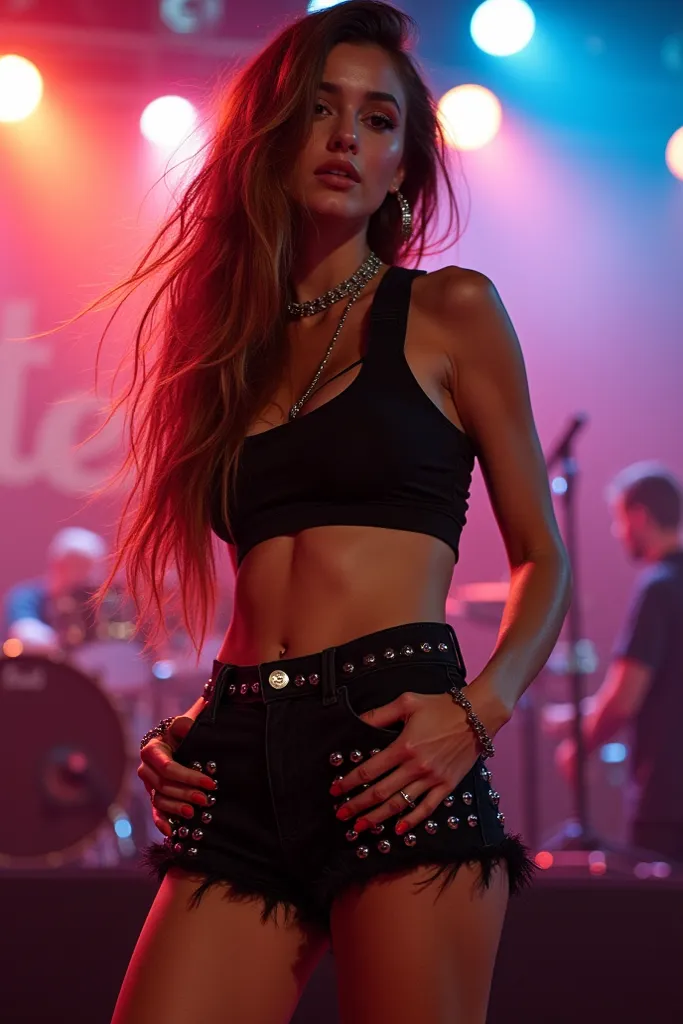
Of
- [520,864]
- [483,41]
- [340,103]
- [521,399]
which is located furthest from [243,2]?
[520,864]

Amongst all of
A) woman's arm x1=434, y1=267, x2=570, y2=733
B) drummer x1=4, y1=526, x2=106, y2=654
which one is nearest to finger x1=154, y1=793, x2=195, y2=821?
woman's arm x1=434, y1=267, x2=570, y2=733

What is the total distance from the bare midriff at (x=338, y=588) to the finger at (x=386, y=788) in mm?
177

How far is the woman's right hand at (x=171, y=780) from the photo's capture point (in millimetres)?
1519

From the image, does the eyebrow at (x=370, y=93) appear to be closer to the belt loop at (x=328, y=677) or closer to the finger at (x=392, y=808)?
the belt loop at (x=328, y=677)

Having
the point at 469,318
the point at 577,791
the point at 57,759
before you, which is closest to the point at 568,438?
the point at 577,791

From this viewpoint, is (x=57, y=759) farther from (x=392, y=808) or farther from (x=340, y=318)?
(x=392, y=808)

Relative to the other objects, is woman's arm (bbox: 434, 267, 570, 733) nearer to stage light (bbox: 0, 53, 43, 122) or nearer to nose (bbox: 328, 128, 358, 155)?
nose (bbox: 328, 128, 358, 155)

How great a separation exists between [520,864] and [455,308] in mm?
704

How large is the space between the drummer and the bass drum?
1.09 ft

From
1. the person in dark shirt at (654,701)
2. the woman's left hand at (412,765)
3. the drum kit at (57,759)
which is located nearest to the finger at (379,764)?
the woman's left hand at (412,765)

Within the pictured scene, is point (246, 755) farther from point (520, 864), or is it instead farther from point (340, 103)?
point (340, 103)

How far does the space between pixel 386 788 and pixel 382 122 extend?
98 centimetres

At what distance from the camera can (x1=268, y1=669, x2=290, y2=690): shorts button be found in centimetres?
146

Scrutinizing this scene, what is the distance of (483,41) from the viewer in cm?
652
